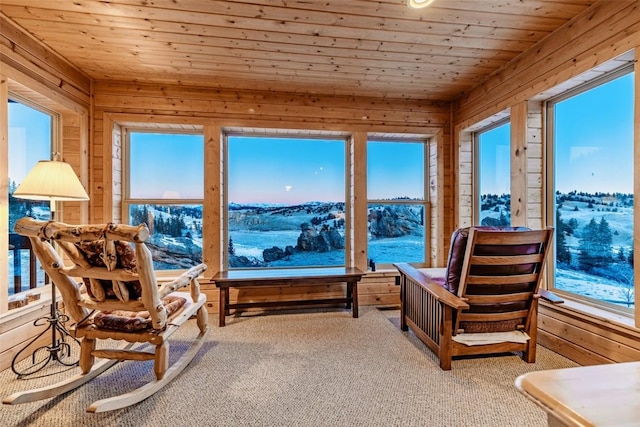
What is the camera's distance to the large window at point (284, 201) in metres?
3.69

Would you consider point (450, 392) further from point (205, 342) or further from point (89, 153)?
point (89, 153)

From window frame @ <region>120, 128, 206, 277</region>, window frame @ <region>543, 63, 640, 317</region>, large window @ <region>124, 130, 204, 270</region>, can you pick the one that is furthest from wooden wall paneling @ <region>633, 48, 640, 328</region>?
large window @ <region>124, 130, 204, 270</region>

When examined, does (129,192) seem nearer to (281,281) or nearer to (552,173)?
(281,281)

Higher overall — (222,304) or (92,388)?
(222,304)

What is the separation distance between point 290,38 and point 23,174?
244 cm

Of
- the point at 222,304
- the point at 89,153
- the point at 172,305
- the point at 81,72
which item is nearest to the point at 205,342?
the point at 222,304

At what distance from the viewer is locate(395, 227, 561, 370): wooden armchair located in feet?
6.48

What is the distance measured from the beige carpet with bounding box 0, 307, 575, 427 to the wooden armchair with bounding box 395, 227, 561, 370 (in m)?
0.18

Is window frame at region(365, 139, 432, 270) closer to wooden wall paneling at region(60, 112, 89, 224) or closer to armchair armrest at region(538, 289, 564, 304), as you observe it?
armchair armrest at region(538, 289, 564, 304)

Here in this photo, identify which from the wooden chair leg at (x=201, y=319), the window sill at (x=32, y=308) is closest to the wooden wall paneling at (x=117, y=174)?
the window sill at (x=32, y=308)

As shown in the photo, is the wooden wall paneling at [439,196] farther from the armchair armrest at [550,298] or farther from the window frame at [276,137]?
the armchair armrest at [550,298]

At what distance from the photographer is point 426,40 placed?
2.44 meters

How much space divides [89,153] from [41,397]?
2.35 m

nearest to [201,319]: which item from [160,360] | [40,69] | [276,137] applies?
[160,360]
